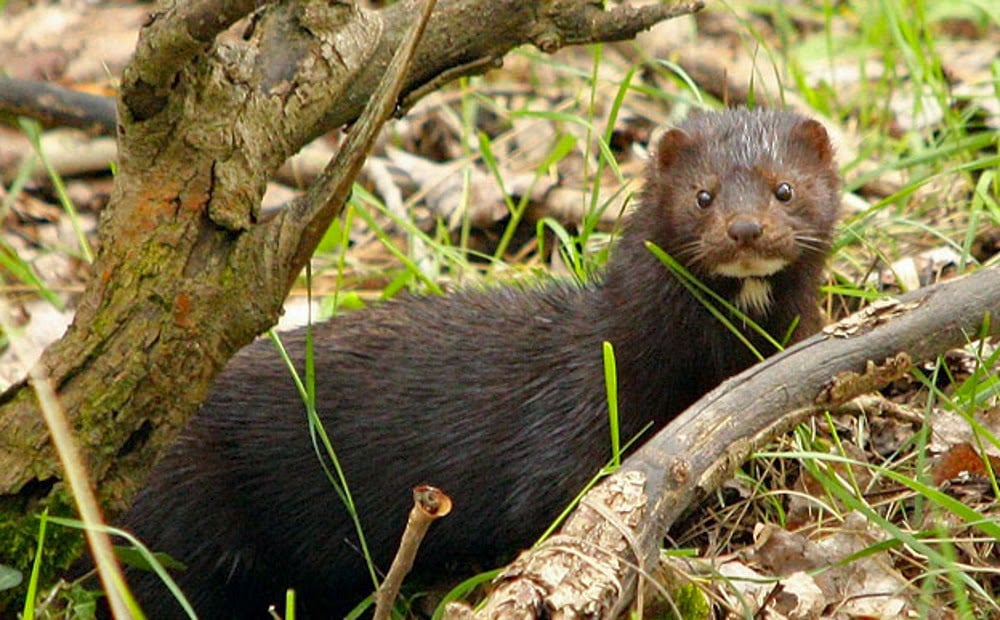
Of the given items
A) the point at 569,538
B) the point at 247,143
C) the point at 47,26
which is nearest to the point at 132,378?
the point at 247,143

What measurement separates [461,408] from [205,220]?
1.61 meters

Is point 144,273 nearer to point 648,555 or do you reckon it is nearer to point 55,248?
point 648,555

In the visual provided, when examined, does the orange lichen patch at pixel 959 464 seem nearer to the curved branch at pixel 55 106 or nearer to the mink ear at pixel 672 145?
the mink ear at pixel 672 145

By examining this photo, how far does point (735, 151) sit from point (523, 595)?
216 cm

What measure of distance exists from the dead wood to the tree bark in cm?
103

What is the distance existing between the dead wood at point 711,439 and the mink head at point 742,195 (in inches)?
20.3

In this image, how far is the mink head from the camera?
15.6 ft

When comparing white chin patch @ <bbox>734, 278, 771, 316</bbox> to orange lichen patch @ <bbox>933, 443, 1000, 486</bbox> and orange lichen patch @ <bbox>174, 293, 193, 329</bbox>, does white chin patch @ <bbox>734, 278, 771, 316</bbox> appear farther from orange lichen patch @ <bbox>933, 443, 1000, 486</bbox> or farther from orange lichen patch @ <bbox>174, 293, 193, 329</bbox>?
orange lichen patch @ <bbox>174, 293, 193, 329</bbox>

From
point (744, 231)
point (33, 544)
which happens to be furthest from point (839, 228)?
point (33, 544)

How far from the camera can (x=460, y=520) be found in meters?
5.43

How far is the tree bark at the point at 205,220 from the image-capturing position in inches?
159

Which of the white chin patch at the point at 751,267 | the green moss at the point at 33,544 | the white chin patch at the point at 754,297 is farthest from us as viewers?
the white chin patch at the point at 754,297

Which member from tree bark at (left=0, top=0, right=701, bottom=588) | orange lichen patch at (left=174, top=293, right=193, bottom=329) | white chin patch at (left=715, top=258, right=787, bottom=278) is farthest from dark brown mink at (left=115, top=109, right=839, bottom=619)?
orange lichen patch at (left=174, top=293, right=193, bottom=329)

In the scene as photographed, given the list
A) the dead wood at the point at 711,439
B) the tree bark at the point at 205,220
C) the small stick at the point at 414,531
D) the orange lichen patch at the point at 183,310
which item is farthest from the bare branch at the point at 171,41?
the dead wood at the point at 711,439
